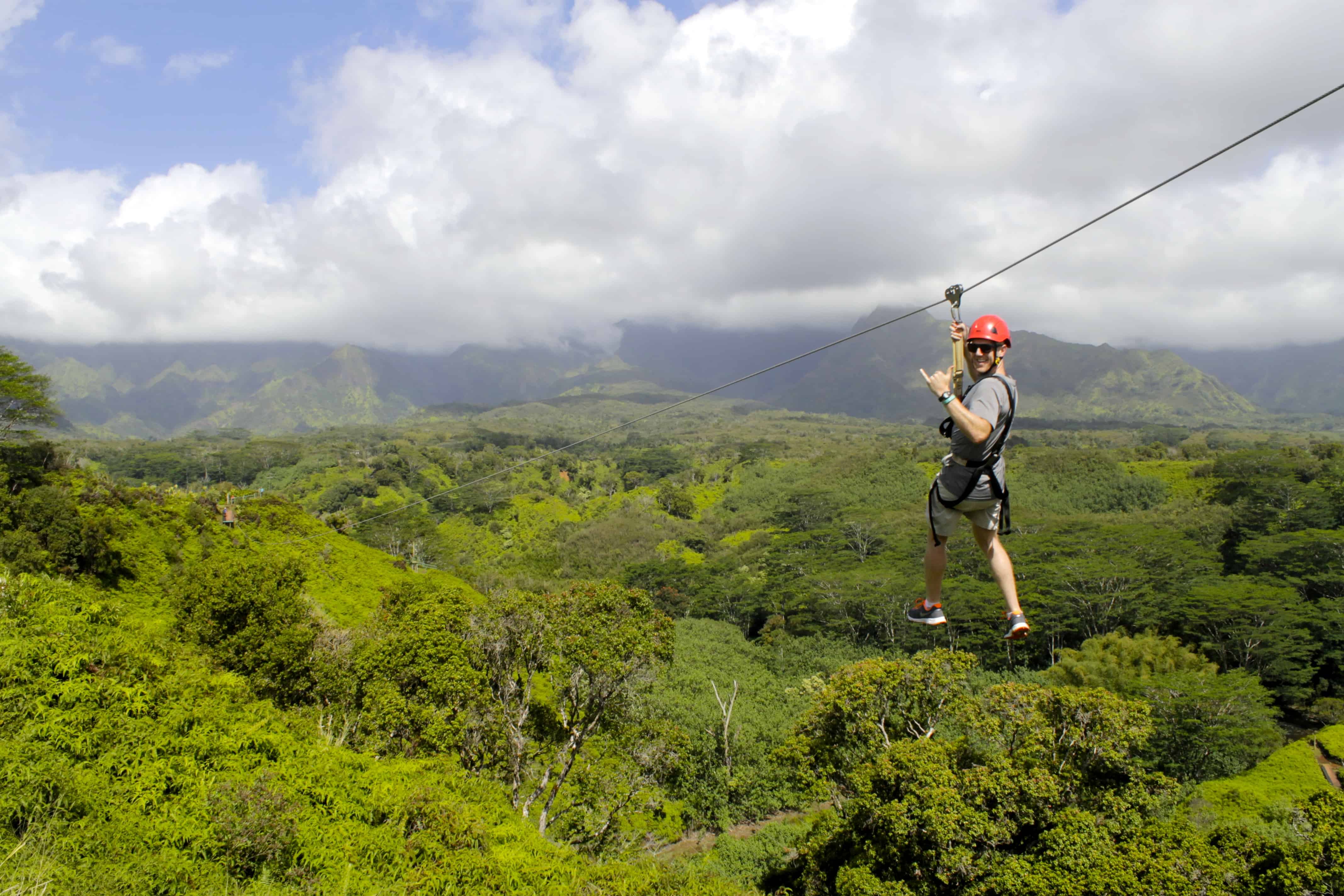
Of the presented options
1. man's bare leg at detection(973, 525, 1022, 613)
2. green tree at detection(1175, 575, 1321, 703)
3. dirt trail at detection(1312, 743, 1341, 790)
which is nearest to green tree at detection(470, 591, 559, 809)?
man's bare leg at detection(973, 525, 1022, 613)

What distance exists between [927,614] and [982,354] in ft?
7.31

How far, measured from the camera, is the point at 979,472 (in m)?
4.09

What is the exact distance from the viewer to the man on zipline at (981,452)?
12.7 ft

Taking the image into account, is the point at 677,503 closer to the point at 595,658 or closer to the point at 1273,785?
the point at 1273,785

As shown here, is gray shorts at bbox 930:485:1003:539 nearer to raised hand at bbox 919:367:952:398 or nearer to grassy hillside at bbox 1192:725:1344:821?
raised hand at bbox 919:367:952:398

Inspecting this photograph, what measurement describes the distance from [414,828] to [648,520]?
71.9m

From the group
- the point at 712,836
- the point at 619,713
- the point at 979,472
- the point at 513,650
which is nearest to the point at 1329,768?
the point at 712,836

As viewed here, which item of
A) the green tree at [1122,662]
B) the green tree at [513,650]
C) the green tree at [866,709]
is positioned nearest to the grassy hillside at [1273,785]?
the green tree at [1122,662]

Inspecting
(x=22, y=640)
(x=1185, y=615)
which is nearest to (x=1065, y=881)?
(x=22, y=640)

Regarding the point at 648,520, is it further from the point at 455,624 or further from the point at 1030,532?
the point at 455,624

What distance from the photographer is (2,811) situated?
5750 millimetres

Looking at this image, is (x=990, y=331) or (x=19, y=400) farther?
(x=19, y=400)

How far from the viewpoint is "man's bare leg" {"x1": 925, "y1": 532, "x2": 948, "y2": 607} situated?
4.68 m

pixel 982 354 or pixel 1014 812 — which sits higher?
pixel 982 354
